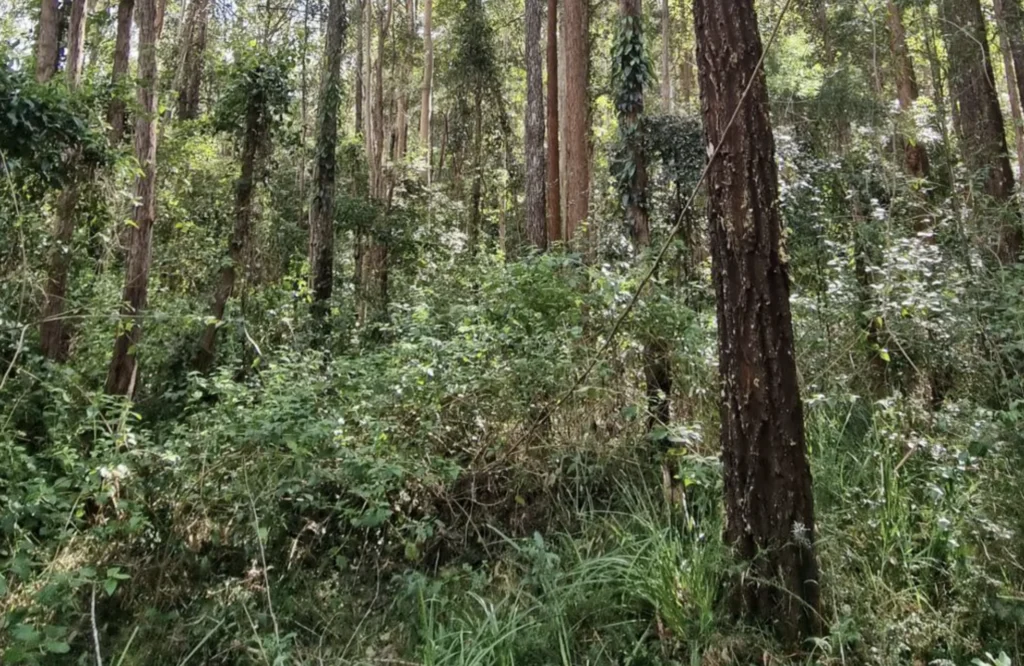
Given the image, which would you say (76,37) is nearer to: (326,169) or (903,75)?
(326,169)

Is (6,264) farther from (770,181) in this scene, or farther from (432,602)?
(770,181)

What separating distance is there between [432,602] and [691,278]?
4953 millimetres

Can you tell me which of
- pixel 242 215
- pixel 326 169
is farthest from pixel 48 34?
pixel 326 169

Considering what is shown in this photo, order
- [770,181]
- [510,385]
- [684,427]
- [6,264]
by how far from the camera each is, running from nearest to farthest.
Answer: [770,181]
[684,427]
[510,385]
[6,264]

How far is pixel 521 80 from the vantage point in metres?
20.3

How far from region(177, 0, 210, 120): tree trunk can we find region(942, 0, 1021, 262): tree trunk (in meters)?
10.5

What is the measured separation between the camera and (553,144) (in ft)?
34.3

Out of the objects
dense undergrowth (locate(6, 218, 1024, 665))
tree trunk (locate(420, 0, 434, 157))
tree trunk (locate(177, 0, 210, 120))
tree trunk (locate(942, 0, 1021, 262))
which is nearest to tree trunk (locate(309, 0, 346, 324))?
tree trunk (locate(177, 0, 210, 120))

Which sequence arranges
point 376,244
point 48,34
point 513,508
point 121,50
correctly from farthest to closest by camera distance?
point 376,244
point 48,34
point 121,50
point 513,508

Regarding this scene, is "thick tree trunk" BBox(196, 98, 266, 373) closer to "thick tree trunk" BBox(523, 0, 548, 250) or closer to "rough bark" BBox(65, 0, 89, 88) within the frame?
"rough bark" BBox(65, 0, 89, 88)

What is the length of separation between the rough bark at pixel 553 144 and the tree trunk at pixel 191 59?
18.4 ft

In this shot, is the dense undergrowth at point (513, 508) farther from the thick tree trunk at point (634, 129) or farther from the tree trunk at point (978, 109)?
the tree trunk at point (978, 109)

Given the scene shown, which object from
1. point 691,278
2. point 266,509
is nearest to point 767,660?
point 266,509

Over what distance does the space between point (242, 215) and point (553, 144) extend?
495cm
